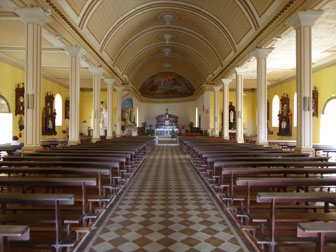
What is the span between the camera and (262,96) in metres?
11.5

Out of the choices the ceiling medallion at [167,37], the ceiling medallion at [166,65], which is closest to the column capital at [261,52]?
the ceiling medallion at [167,37]

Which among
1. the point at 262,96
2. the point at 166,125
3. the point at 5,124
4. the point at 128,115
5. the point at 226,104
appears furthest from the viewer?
the point at 166,125

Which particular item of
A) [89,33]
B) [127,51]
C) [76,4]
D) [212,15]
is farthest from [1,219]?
[127,51]

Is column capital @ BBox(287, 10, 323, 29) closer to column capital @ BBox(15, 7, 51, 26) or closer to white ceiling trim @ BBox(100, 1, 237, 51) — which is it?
white ceiling trim @ BBox(100, 1, 237, 51)

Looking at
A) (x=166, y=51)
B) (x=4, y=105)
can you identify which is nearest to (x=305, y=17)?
(x=4, y=105)

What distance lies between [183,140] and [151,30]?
27.0 feet

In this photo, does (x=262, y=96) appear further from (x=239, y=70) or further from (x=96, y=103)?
(x=96, y=103)

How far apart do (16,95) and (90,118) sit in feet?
36.7

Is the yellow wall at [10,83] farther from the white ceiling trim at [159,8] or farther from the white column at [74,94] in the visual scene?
the white column at [74,94]

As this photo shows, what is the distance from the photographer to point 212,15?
48.3ft

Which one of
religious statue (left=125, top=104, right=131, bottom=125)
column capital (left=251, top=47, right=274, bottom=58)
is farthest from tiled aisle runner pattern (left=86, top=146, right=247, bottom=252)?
religious statue (left=125, top=104, right=131, bottom=125)

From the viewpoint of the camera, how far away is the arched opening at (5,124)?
1482 cm

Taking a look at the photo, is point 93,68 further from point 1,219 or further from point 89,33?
point 1,219

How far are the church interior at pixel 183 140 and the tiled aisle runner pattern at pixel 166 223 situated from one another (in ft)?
0.11
